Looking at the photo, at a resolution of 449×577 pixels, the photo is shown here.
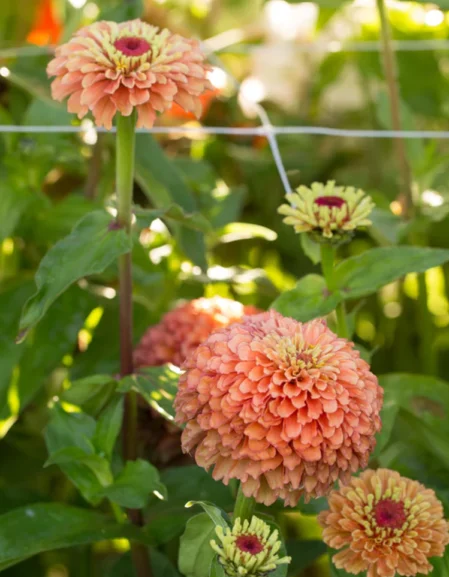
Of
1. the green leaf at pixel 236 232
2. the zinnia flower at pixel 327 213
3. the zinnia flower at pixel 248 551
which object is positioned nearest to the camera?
the zinnia flower at pixel 248 551

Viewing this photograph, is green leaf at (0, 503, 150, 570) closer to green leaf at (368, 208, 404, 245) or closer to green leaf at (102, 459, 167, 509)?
green leaf at (102, 459, 167, 509)

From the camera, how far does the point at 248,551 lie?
1.03 ft

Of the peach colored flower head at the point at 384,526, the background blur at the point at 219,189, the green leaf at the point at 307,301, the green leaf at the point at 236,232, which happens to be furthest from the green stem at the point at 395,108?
the peach colored flower head at the point at 384,526

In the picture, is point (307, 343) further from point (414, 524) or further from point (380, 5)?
point (380, 5)

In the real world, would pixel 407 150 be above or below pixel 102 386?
above

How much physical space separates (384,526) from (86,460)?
0.17 metres

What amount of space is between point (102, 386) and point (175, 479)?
8cm

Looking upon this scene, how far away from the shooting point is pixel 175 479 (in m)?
0.50

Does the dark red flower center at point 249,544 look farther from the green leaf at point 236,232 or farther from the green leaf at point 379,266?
the green leaf at point 236,232

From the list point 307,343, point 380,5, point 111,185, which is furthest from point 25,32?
point 307,343

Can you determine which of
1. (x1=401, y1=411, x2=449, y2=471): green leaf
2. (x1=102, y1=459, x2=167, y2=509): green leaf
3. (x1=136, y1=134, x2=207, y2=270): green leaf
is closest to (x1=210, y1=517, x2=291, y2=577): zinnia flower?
(x1=102, y1=459, x2=167, y2=509): green leaf

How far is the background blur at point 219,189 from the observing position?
A: 0.59m

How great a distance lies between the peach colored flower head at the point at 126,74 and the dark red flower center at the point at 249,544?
197mm

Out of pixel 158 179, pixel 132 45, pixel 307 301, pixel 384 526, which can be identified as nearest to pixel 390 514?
pixel 384 526
